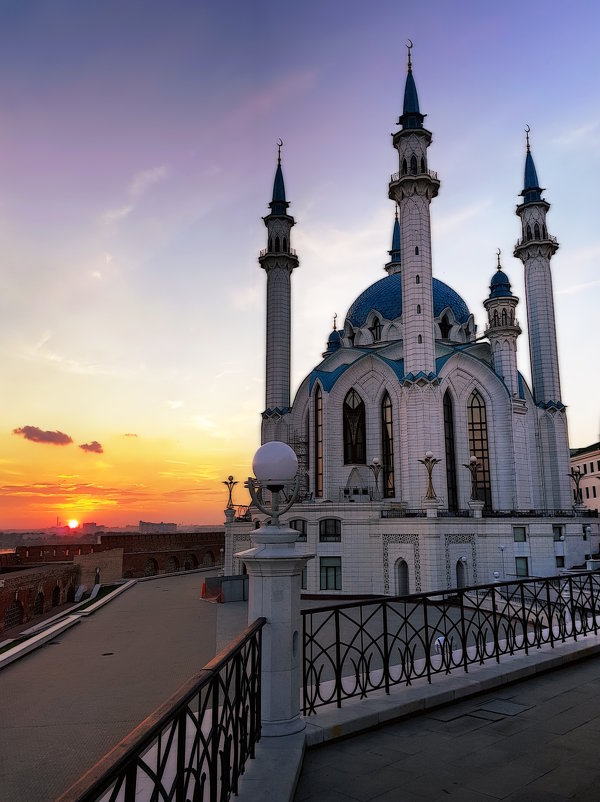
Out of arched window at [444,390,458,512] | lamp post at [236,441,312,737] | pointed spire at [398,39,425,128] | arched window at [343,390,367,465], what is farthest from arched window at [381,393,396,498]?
lamp post at [236,441,312,737]

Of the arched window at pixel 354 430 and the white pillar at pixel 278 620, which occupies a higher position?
the arched window at pixel 354 430

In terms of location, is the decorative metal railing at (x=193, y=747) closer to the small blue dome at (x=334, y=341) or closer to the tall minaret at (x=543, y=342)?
the tall minaret at (x=543, y=342)

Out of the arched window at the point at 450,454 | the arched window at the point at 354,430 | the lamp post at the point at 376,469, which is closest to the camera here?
the lamp post at the point at 376,469

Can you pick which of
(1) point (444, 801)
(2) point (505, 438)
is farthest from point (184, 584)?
(1) point (444, 801)

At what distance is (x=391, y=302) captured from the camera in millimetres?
37531

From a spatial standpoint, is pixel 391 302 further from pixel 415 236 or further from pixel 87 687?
pixel 87 687

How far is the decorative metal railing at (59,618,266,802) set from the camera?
216cm

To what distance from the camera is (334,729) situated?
201 inches

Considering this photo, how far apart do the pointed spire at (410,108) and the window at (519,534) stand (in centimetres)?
2164

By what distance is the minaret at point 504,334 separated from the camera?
102ft

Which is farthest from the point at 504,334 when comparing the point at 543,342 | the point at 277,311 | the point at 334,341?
the point at 334,341

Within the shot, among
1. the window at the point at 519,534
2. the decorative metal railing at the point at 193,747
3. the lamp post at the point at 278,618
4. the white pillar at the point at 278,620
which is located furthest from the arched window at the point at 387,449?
the white pillar at the point at 278,620

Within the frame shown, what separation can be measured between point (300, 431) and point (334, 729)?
2881cm

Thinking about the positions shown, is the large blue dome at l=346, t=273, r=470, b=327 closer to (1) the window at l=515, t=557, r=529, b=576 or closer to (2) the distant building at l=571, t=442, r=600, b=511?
(1) the window at l=515, t=557, r=529, b=576
